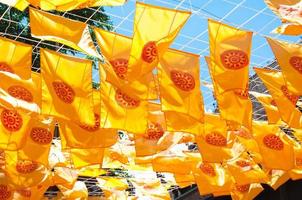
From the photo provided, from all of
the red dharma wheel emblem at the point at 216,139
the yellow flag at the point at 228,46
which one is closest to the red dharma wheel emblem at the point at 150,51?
the yellow flag at the point at 228,46

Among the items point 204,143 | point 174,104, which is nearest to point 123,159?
point 204,143

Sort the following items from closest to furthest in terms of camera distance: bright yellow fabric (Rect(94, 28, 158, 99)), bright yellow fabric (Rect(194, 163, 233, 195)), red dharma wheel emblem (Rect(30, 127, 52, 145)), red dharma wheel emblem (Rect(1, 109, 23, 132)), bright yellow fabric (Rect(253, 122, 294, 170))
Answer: bright yellow fabric (Rect(94, 28, 158, 99)) → red dharma wheel emblem (Rect(1, 109, 23, 132)) → red dharma wheel emblem (Rect(30, 127, 52, 145)) → bright yellow fabric (Rect(253, 122, 294, 170)) → bright yellow fabric (Rect(194, 163, 233, 195))

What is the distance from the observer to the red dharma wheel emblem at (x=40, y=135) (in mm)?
6355

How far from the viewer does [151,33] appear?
4766mm

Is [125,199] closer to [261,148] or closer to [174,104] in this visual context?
[261,148]

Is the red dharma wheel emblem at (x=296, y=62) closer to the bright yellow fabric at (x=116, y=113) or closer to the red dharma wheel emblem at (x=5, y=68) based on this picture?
the bright yellow fabric at (x=116, y=113)

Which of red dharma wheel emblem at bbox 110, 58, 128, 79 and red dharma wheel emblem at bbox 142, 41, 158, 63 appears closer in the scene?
red dharma wheel emblem at bbox 142, 41, 158, 63

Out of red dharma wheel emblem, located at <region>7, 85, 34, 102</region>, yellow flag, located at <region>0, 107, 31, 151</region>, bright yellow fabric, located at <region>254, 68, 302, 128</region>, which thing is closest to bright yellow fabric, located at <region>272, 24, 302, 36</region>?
bright yellow fabric, located at <region>254, 68, 302, 128</region>

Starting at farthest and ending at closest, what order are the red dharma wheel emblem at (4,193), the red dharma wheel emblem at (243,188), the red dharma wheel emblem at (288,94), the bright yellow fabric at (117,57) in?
the red dharma wheel emblem at (243,188), the red dharma wheel emblem at (4,193), the red dharma wheel emblem at (288,94), the bright yellow fabric at (117,57)

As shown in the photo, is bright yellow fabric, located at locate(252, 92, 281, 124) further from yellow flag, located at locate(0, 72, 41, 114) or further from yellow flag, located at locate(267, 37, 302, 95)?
yellow flag, located at locate(0, 72, 41, 114)

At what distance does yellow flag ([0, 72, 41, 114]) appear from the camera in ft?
17.2

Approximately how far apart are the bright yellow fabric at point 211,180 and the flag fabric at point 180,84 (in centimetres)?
264

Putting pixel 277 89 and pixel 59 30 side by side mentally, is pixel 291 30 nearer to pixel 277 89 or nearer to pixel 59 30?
pixel 277 89

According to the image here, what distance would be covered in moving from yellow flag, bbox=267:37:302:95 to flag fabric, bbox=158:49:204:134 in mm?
879
